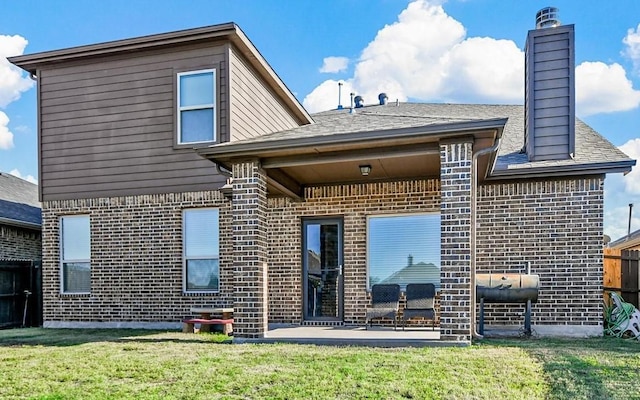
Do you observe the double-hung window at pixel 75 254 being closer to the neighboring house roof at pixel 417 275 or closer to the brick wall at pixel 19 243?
the brick wall at pixel 19 243

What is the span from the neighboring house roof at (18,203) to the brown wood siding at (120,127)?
7.29 feet

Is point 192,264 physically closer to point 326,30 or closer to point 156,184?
point 156,184

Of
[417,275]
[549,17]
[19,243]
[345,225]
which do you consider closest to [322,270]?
[345,225]

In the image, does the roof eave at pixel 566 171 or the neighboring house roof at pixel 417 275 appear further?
the neighboring house roof at pixel 417 275

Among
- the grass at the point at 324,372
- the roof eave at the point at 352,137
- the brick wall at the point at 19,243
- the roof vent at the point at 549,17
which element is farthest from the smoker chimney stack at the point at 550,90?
the brick wall at the point at 19,243

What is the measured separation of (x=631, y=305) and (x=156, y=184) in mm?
8522

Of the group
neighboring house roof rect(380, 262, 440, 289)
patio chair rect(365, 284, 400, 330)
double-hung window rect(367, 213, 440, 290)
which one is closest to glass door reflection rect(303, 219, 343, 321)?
double-hung window rect(367, 213, 440, 290)

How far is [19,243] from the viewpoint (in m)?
12.6

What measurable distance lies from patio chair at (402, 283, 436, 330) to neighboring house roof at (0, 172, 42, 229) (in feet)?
30.0

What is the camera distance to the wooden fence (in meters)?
8.99

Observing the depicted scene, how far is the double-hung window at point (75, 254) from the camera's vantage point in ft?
34.7

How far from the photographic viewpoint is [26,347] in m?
7.46

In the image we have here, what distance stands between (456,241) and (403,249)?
2823mm

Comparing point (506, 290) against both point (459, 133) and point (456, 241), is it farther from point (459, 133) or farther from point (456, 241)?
point (459, 133)
